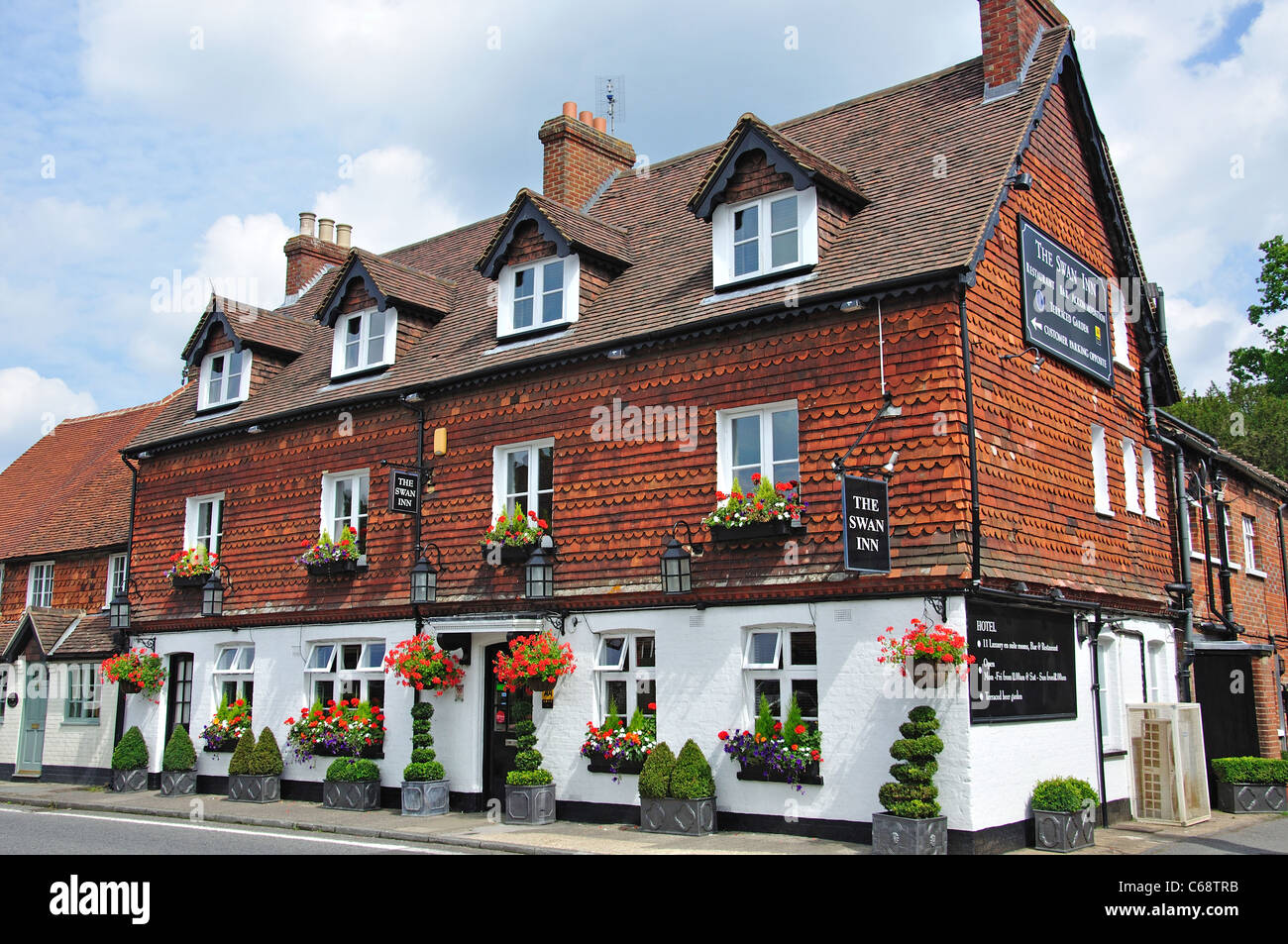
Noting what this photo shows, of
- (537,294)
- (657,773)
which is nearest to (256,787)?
(657,773)

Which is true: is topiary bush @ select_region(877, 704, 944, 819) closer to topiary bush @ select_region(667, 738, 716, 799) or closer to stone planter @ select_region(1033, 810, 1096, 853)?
stone planter @ select_region(1033, 810, 1096, 853)

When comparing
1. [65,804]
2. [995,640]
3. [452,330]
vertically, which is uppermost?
[452,330]

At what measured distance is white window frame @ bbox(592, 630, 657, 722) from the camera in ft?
48.9

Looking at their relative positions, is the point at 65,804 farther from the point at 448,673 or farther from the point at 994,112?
the point at 994,112

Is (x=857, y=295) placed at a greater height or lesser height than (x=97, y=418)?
lesser

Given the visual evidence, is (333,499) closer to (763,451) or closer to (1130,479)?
(763,451)

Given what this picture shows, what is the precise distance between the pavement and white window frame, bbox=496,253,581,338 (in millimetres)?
7454

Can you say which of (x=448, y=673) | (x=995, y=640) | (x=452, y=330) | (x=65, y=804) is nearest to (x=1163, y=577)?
(x=995, y=640)

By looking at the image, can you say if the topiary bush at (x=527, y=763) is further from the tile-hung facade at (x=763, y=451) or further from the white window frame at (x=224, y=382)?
the white window frame at (x=224, y=382)

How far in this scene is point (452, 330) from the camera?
1948 cm
